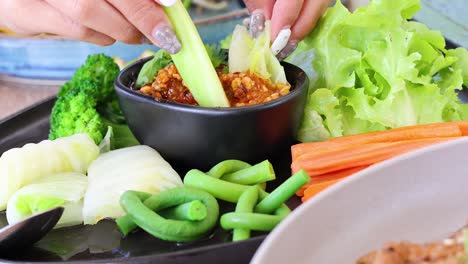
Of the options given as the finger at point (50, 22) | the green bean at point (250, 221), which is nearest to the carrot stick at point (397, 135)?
the green bean at point (250, 221)

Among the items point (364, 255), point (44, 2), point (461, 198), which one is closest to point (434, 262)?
point (364, 255)

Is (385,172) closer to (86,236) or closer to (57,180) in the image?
(86,236)

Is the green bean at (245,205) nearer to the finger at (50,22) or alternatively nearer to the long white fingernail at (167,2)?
the long white fingernail at (167,2)

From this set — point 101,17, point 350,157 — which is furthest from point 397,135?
point 101,17

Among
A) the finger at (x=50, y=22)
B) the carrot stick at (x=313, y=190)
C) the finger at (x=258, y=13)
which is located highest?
the finger at (x=50, y=22)

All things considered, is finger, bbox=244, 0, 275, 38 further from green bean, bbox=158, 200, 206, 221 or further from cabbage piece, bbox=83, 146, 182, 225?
green bean, bbox=158, 200, 206, 221

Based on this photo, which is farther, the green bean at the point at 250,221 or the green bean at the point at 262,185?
the green bean at the point at 262,185

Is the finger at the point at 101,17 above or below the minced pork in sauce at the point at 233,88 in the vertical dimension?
above
